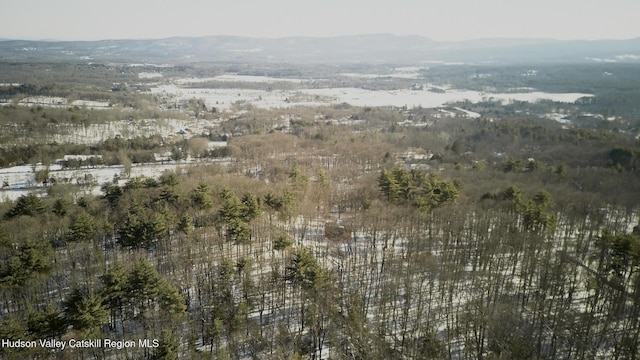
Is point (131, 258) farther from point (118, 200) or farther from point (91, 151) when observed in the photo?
point (91, 151)

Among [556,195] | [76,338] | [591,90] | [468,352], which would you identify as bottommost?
[468,352]

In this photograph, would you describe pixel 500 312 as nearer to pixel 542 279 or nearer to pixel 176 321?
pixel 542 279

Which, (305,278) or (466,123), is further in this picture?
(466,123)

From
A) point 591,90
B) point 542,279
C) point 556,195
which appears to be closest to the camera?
point 542,279

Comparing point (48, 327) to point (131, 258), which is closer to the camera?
point (48, 327)

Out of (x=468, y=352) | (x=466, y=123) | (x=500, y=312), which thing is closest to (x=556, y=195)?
(x=500, y=312)

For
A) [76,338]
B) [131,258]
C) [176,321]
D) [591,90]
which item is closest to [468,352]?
[176,321]

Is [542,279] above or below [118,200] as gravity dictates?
below

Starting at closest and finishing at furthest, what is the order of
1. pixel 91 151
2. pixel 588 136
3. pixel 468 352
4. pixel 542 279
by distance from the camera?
pixel 468 352, pixel 542 279, pixel 91 151, pixel 588 136

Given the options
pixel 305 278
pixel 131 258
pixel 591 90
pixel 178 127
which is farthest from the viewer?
pixel 591 90
